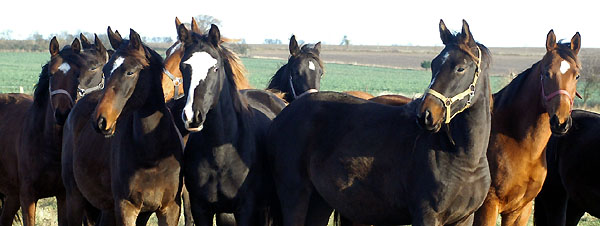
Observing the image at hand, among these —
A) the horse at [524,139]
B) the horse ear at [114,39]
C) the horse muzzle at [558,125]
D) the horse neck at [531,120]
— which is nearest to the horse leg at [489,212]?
the horse at [524,139]

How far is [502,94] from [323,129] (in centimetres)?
173

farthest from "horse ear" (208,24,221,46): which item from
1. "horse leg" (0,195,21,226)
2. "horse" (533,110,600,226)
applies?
"horse leg" (0,195,21,226)

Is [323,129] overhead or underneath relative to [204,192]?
overhead

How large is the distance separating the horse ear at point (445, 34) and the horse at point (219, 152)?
1.59 meters

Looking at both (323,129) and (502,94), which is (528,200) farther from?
(323,129)

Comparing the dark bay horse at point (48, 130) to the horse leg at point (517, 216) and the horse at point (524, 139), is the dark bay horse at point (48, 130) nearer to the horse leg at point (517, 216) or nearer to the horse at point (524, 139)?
the horse at point (524, 139)

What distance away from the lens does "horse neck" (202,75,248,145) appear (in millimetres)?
4883

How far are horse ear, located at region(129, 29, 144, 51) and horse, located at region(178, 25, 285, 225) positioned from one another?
0.35 meters

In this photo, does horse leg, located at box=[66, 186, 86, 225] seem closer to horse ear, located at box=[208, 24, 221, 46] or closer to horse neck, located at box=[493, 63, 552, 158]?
horse ear, located at box=[208, 24, 221, 46]

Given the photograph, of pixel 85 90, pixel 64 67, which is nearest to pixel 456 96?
pixel 85 90

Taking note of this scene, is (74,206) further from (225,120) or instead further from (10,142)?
(225,120)

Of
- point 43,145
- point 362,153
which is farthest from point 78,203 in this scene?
point 362,153

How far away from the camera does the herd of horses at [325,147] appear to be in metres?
4.34

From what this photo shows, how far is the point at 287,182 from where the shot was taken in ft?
16.4
